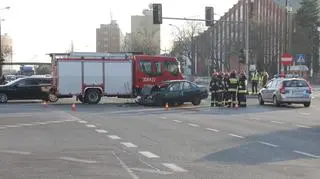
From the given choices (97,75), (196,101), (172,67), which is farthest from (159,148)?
(172,67)

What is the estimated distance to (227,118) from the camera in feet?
78.3

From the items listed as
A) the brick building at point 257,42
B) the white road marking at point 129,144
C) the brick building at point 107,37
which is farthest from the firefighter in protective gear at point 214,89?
the brick building at point 107,37

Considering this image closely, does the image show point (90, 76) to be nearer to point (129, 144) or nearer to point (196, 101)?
point (196, 101)

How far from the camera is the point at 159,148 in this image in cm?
1409

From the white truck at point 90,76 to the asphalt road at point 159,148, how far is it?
1286 cm

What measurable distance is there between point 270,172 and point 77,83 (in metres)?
26.1

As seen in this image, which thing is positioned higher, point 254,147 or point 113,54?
point 113,54

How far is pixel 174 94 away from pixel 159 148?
1892cm

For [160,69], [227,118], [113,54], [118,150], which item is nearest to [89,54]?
[113,54]

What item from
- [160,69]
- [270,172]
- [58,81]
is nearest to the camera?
[270,172]

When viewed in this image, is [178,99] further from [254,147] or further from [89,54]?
[254,147]

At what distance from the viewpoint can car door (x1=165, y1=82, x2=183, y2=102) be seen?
108ft

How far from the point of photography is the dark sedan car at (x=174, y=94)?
32875mm

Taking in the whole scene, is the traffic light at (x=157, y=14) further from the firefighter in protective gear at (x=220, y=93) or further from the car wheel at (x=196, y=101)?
the firefighter in protective gear at (x=220, y=93)
